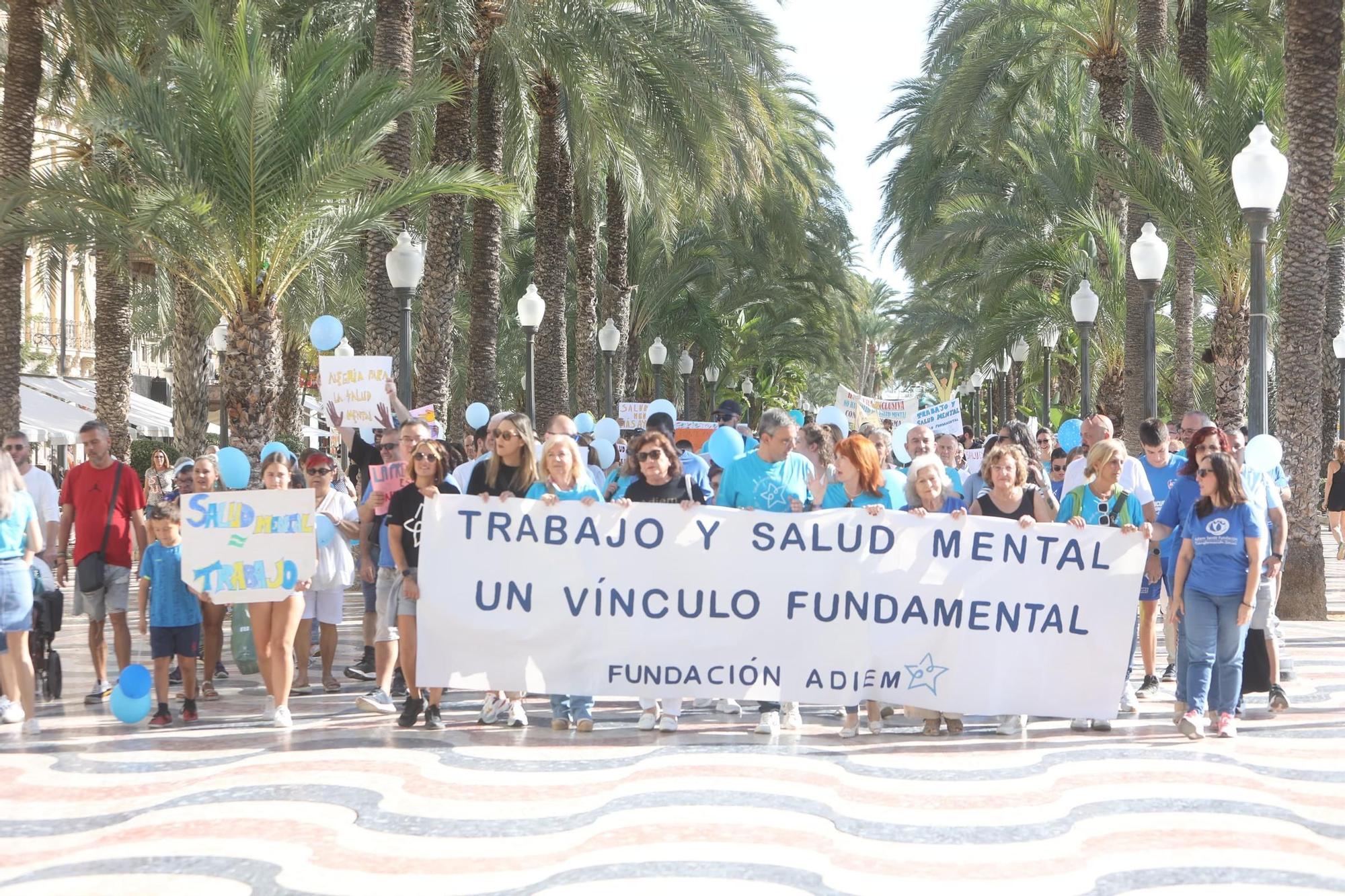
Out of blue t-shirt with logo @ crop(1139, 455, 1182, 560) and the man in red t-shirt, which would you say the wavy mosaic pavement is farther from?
blue t-shirt with logo @ crop(1139, 455, 1182, 560)

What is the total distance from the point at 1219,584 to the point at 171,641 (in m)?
6.03

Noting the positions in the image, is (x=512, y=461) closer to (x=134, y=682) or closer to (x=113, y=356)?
(x=134, y=682)

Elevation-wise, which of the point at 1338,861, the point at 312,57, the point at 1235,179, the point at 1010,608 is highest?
the point at 312,57

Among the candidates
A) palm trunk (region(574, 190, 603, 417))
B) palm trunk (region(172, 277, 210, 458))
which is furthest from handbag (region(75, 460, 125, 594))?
palm trunk (region(574, 190, 603, 417))

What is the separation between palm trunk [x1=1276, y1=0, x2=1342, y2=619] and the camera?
43.1ft

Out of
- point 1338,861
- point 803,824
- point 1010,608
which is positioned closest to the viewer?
point 1338,861

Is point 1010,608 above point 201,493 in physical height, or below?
below

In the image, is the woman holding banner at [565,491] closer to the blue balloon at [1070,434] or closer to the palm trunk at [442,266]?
the blue balloon at [1070,434]

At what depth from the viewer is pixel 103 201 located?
512 inches

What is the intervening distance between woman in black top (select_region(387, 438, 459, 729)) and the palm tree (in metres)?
4.90

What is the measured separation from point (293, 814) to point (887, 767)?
111 inches

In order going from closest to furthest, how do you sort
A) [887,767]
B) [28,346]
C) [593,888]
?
[593,888]
[887,767]
[28,346]

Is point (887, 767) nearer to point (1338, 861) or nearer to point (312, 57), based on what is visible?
point (1338, 861)

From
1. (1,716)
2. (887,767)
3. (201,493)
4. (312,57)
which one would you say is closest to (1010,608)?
(887,767)
